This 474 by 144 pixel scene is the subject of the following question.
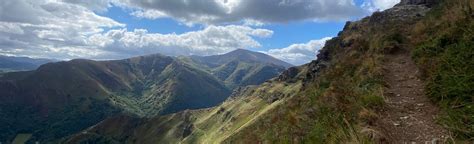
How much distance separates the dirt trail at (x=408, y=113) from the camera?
500 inches

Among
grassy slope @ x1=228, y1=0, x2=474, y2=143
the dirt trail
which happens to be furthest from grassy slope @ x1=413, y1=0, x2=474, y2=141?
the dirt trail

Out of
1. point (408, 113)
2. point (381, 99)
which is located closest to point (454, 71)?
point (408, 113)

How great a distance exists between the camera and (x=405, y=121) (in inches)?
569

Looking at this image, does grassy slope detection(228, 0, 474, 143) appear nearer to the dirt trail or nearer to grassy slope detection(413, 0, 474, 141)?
grassy slope detection(413, 0, 474, 141)

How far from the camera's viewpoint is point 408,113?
1545 centimetres

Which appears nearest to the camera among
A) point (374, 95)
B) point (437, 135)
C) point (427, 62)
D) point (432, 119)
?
point (437, 135)

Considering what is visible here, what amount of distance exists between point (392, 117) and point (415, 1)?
223ft

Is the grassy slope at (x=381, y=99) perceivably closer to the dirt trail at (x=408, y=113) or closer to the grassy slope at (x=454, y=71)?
the grassy slope at (x=454, y=71)

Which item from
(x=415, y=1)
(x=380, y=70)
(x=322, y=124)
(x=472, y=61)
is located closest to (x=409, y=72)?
(x=380, y=70)

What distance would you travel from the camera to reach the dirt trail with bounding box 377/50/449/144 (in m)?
12.7

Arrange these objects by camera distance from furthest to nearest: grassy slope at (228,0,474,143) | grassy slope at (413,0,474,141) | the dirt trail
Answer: the dirt trail, grassy slope at (228,0,474,143), grassy slope at (413,0,474,141)

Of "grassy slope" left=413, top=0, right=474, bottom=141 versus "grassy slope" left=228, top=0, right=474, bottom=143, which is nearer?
"grassy slope" left=413, top=0, right=474, bottom=141

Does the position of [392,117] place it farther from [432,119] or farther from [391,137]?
[391,137]

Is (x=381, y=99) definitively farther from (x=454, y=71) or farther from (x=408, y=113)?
(x=454, y=71)
